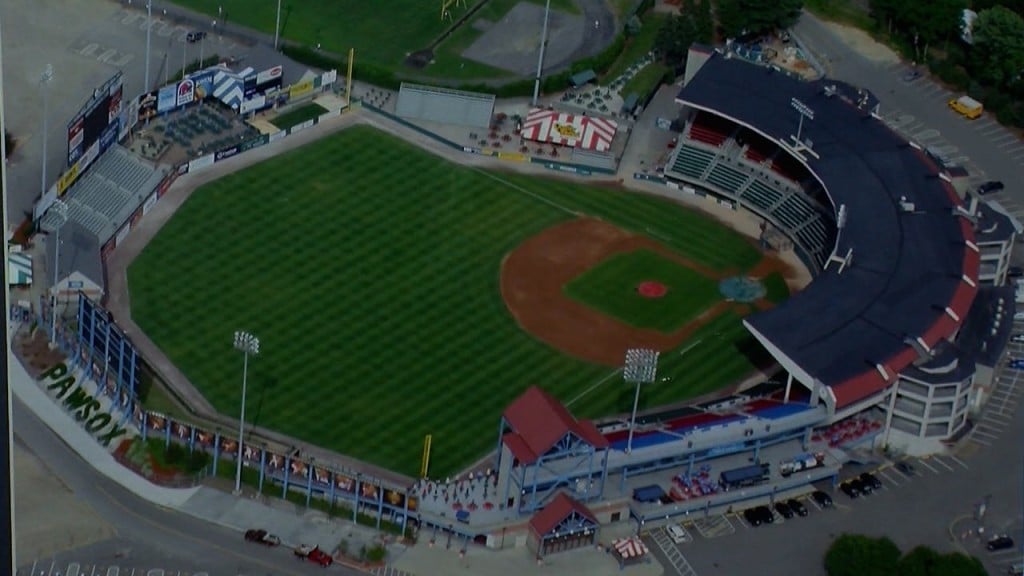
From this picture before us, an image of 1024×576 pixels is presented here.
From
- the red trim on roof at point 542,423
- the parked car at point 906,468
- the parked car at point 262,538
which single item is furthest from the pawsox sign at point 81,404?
the parked car at point 906,468

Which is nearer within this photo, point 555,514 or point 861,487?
point 555,514

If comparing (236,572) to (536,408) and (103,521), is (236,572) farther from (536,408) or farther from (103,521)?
(536,408)

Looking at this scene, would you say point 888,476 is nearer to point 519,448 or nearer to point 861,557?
point 861,557

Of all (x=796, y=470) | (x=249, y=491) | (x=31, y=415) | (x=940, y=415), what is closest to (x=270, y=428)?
(x=249, y=491)

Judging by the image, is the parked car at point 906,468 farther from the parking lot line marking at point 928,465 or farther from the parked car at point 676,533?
the parked car at point 676,533

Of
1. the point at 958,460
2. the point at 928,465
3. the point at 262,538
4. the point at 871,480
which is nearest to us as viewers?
the point at 262,538

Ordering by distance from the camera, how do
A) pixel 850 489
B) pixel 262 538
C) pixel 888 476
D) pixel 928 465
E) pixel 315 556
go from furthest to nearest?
pixel 928 465 < pixel 888 476 < pixel 850 489 < pixel 262 538 < pixel 315 556

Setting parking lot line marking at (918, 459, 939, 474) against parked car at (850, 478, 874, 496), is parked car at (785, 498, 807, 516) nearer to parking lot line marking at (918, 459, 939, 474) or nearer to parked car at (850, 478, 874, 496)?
parked car at (850, 478, 874, 496)

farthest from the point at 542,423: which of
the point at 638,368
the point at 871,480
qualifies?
the point at 871,480
